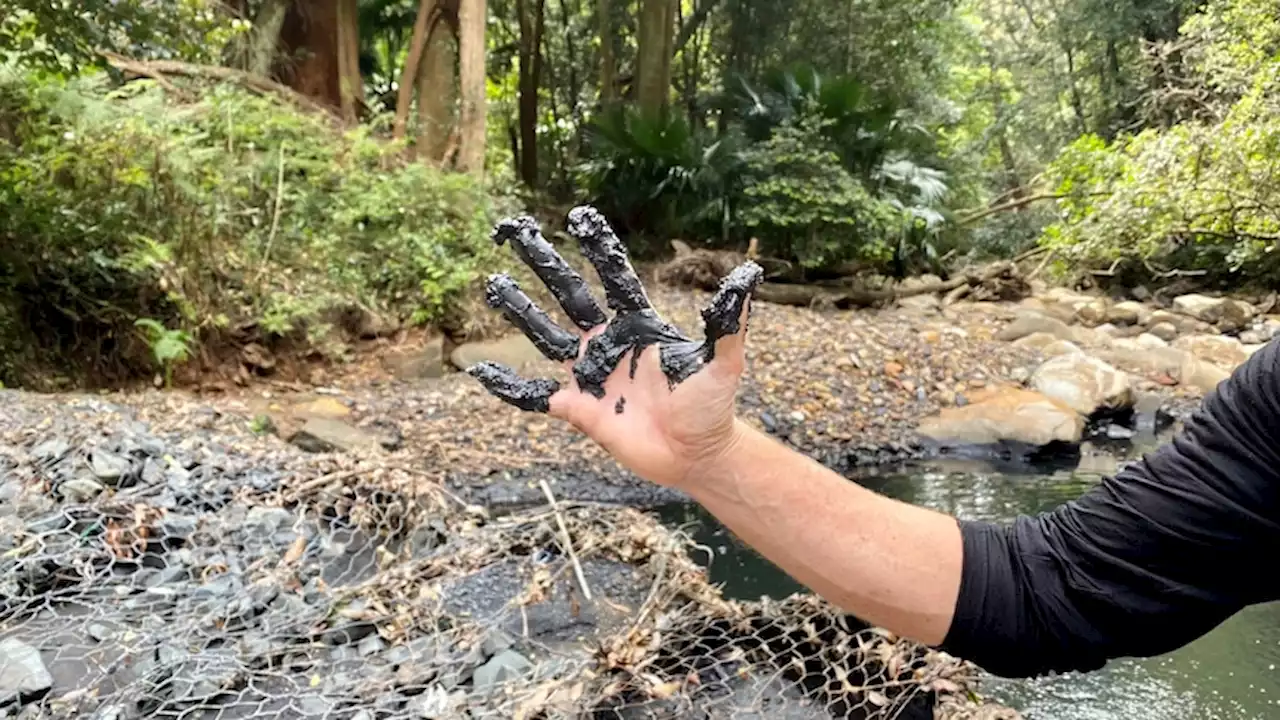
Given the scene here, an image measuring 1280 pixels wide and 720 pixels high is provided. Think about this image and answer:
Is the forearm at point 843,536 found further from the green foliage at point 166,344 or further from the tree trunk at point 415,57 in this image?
the tree trunk at point 415,57

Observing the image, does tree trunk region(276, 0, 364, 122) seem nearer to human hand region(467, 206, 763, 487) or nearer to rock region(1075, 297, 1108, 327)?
rock region(1075, 297, 1108, 327)

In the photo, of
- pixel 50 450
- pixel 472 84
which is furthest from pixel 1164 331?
pixel 50 450

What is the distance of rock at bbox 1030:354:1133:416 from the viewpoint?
663 centimetres

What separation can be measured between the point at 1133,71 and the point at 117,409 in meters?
11.3

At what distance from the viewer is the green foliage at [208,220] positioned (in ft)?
16.1

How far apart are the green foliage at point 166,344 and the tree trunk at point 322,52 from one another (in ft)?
11.2

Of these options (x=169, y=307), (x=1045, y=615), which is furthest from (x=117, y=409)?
(x=1045, y=615)

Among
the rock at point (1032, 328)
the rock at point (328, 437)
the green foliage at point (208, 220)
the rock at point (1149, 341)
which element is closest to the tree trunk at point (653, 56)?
the green foliage at point (208, 220)

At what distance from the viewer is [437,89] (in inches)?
325

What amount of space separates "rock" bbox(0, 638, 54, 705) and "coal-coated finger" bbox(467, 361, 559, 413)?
115 centimetres

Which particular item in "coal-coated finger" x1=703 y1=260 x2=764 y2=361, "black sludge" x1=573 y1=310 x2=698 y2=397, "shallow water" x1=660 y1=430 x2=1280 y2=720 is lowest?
"shallow water" x1=660 y1=430 x2=1280 y2=720

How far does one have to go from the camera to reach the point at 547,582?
224 cm

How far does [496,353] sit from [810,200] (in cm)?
321

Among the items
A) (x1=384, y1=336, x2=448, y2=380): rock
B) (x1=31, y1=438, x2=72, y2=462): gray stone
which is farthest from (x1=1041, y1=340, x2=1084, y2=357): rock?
(x1=31, y1=438, x2=72, y2=462): gray stone
